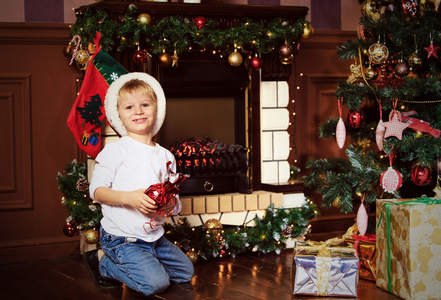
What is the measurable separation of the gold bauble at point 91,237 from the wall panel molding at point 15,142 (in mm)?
546

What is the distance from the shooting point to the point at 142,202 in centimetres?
210

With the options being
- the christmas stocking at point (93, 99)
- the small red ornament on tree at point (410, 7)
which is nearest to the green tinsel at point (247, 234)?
the christmas stocking at point (93, 99)

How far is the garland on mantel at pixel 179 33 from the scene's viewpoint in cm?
277

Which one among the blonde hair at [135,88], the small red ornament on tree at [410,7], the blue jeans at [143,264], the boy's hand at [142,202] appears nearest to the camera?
the boy's hand at [142,202]

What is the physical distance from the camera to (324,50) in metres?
3.70

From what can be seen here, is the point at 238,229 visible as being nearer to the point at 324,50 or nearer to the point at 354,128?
the point at 354,128

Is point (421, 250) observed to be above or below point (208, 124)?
below

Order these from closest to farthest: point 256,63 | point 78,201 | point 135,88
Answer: point 135,88
point 78,201
point 256,63

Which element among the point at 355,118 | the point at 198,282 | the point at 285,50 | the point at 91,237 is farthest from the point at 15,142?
the point at 355,118

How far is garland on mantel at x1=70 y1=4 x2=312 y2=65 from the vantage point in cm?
277

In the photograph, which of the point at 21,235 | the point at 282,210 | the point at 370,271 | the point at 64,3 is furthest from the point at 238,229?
the point at 64,3

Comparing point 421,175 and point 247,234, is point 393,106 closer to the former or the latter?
point 421,175

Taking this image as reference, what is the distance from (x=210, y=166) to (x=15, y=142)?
1.16m

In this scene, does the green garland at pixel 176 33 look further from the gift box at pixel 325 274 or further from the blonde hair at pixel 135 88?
the gift box at pixel 325 274
